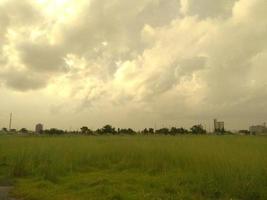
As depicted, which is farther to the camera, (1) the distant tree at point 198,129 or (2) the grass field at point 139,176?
A: (1) the distant tree at point 198,129

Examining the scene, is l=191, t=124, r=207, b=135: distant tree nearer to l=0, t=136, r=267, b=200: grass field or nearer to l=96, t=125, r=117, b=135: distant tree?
l=96, t=125, r=117, b=135: distant tree

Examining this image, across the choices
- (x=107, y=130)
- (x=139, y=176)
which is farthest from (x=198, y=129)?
(x=139, y=176)

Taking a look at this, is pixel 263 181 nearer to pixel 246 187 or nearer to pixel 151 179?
pixel 246 187

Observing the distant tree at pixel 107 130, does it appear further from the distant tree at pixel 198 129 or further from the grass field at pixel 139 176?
the grass field at pixel 139 176

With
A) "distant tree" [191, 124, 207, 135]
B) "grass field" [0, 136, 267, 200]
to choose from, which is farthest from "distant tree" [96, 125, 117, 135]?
"grass field" [0, 136, 267, 200]

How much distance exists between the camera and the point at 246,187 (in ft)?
28.9

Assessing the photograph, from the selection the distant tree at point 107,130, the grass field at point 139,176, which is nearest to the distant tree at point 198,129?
the distant tree at point 107,130

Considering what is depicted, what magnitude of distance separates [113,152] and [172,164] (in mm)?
4515

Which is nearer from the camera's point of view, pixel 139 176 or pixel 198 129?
pixel 139 176

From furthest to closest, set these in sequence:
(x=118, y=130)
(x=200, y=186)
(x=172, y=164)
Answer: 1. (x=118, y=130)
2. (x=172, y=164)
3. (x=200, y=186)

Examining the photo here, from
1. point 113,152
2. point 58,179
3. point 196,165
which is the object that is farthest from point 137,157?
point 58,179

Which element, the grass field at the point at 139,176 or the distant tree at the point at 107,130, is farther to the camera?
the distant tree at the point at 107,130

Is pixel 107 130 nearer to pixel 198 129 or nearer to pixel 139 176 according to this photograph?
pixel 198 129

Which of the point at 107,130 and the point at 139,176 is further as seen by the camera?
the point at 107,130
